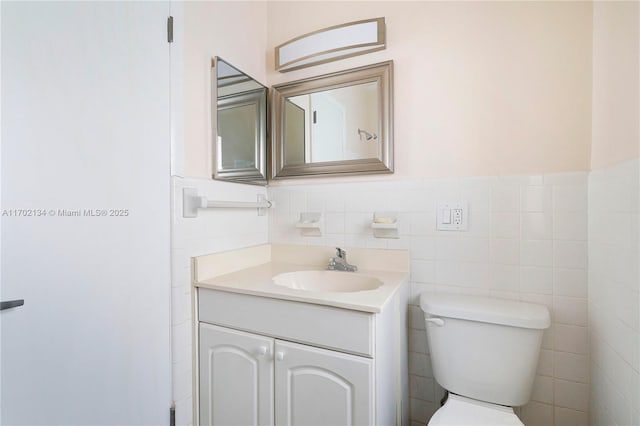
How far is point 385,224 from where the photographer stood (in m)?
1.37

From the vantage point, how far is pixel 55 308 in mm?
907

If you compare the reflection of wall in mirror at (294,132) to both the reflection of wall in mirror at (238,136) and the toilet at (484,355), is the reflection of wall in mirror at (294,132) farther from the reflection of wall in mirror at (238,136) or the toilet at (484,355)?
the toilet at (484,355)

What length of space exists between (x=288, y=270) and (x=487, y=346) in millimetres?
884

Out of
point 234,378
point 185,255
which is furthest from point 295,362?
point 185,255

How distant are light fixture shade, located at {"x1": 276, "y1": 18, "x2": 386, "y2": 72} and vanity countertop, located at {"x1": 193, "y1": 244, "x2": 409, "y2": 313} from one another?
1002mm

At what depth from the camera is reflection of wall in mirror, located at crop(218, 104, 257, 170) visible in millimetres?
1393

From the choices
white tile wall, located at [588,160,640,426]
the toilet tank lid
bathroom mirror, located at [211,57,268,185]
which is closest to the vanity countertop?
the toilet tank lid

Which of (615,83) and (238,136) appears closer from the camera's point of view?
(615,83)

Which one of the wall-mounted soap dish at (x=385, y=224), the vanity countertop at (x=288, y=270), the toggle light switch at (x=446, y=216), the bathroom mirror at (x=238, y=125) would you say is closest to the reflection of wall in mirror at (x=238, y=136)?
the bathroom mirror at (x=238, y=125)

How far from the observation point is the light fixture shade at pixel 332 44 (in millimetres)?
1428

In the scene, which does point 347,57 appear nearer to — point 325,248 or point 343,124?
point 343,124

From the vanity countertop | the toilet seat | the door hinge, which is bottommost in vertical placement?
the toilet seat

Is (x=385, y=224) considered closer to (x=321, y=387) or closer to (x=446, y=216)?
(x=446, y=216)

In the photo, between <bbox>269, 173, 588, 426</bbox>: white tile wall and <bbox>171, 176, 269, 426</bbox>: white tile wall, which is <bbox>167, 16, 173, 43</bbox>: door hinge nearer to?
<bbox>171, 176, 269, 426</bbox>: white tile wall
